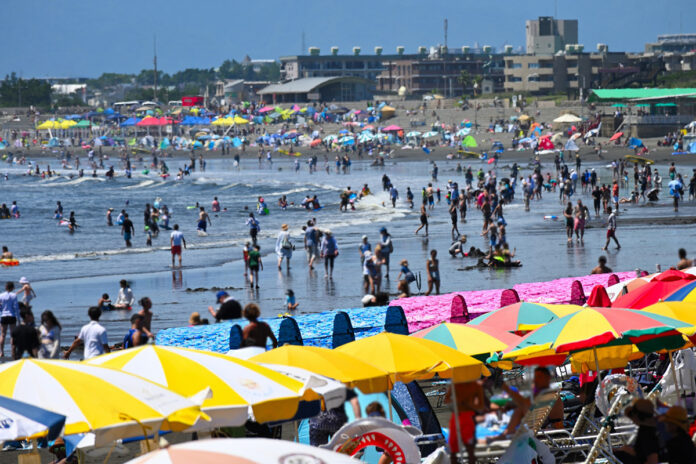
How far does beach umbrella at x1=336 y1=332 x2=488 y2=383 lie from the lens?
29.6ft

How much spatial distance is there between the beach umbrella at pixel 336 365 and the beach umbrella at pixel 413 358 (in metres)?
0.13

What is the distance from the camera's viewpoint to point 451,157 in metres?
82.9

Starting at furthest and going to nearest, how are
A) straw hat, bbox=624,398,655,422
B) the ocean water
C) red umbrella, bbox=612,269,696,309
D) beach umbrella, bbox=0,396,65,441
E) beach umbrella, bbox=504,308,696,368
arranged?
the ocean water, red umbrella, bbox=612,269,696,309, beach umbrella, bbox=504,308,696,368, beach umbrella, bbox=0,396,65,441, straw hat, bbox=624,398,655,422

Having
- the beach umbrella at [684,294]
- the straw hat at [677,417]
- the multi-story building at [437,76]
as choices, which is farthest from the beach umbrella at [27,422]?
the multi-story building at [437,76]

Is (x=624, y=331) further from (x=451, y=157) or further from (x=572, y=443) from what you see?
(x=451, y=157)

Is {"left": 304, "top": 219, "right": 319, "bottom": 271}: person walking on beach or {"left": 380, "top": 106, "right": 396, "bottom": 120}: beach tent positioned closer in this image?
{"left": 304, "top": 219, "right": 319, "bottom": 271}: person walking on beach

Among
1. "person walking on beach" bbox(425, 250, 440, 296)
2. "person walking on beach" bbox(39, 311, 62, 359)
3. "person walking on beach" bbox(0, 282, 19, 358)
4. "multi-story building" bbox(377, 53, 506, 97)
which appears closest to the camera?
"person walking on beach" bbox(39, 311, 62, 359)

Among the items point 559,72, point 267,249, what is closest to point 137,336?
point 267,249

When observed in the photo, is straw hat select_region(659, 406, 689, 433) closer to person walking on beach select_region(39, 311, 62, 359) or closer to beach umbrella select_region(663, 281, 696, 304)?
beach umbrella select_region(663, 281, 696, 304)

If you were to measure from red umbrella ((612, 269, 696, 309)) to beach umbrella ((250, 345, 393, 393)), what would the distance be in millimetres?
4663

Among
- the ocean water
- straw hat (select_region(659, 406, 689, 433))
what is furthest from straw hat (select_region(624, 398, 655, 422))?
the ocean water

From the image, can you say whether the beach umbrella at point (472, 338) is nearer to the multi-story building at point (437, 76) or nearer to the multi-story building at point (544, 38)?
the multi-story building at point (437, 76)

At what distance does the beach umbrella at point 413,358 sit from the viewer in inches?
355

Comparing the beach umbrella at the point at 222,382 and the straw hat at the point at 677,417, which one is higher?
the straw hat at the point at 677,417
